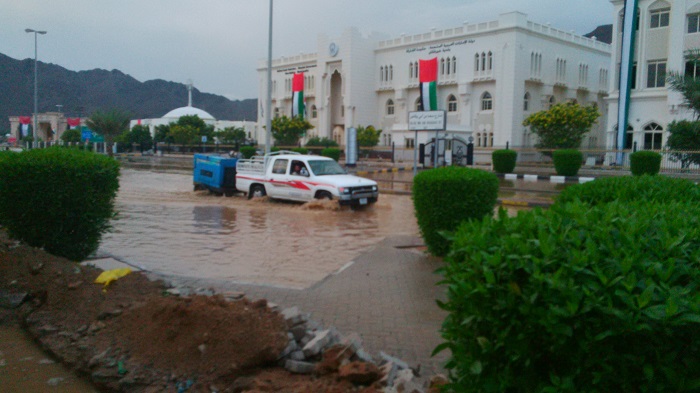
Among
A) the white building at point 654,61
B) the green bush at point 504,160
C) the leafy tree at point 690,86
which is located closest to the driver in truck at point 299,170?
the leafy tree at point 690,86

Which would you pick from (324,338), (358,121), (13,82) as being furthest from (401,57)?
(13,82)

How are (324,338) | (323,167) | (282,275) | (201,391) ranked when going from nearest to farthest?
(201,391), (324,338), (282,275), (323,167)

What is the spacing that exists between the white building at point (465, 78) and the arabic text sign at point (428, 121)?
95.0 feet

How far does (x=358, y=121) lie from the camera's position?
6769cm

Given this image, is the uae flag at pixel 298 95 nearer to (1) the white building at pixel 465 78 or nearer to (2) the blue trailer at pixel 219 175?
(1) the white building at pixel 465 78

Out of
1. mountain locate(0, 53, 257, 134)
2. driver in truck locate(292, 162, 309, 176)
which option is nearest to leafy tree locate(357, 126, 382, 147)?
driver in truck locate(292, 162, 309, 176)

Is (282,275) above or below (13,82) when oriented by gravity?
below

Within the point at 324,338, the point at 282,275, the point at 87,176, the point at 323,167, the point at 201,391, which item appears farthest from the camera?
the point at 323,167

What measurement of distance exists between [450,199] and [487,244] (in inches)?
241

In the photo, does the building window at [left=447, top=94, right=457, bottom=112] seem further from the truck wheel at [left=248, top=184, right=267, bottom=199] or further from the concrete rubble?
the concrete rubble

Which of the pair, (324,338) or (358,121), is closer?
(324,338)

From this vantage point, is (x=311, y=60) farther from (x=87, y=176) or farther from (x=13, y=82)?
Answer: (x=13, y=82)

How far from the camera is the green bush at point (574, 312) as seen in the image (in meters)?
2.56

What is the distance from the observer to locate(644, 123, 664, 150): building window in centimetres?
3931
